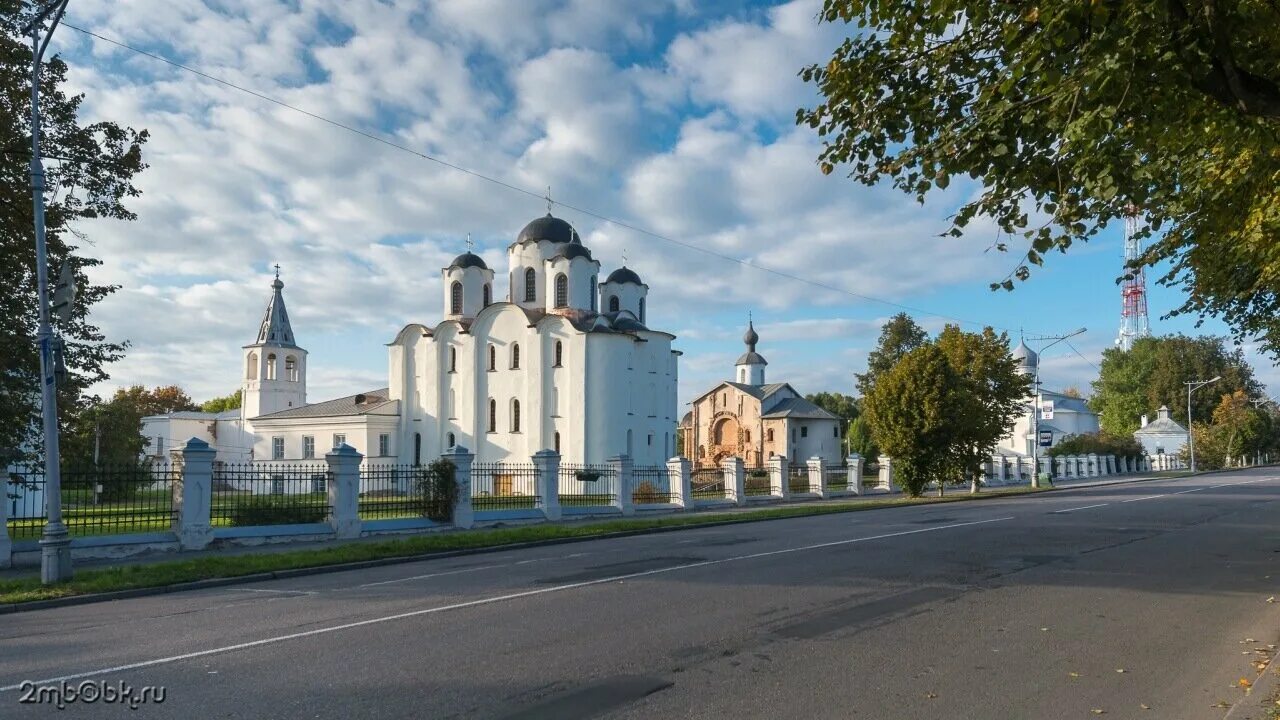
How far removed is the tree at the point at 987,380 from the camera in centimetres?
3416

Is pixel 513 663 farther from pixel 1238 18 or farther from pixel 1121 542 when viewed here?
pixel 1121 542

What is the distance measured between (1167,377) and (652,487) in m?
86.9

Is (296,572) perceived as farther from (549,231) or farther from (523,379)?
(549,231)

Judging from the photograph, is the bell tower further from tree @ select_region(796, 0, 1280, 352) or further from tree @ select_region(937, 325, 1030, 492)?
tree @ select_region(796, 0, 1280, 352)

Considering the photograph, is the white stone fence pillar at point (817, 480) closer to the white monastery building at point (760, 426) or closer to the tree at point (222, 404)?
the white monastery building at point (760, 426)

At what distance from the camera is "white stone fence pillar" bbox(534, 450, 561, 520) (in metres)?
23.0

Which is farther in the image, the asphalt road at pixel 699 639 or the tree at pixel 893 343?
the tree at pixel 893 343

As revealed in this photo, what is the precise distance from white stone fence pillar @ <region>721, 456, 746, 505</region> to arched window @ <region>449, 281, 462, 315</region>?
2982 centimetres

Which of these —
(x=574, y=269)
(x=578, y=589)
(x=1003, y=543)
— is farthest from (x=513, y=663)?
(x=574, y=269)

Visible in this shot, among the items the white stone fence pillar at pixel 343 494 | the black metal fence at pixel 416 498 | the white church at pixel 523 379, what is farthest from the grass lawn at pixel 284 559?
the white church at pixel 523 379

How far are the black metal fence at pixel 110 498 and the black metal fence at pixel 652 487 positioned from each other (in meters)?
14.1

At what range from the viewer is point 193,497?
1588 cm

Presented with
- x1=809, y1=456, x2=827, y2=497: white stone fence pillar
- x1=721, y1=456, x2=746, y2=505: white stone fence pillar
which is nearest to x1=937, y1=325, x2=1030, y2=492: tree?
x1=809, y1=456, x2=827, y2=497: white stone fence pillar

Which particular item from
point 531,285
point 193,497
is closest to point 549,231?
point 531,285
